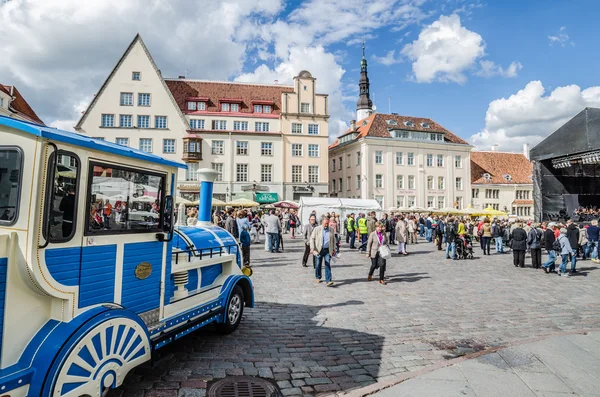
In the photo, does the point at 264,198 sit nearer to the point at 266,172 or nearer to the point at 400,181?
the point at 266,172

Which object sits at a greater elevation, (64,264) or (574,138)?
(574,138)

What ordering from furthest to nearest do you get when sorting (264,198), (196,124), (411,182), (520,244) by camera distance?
(411,182) → (196,124) → (264,198) → (520,244)

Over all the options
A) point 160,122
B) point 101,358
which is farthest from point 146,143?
point 101,358

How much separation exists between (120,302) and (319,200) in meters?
21.8

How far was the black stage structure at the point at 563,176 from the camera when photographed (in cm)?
1758

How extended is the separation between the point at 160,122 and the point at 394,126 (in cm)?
2757

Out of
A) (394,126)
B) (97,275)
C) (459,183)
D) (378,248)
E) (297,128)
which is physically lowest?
(378,248)

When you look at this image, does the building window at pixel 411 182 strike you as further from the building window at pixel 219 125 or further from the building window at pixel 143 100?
the building window at pixel 143 100

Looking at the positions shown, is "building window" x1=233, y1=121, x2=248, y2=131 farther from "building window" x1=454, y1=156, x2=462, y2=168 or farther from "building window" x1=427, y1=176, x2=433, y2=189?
"building window" x1=454, y1=156, x2=462, y2=168

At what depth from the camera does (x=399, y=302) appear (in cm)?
840

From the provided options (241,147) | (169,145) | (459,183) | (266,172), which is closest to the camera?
(169,145)

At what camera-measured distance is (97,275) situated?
11.4 feet

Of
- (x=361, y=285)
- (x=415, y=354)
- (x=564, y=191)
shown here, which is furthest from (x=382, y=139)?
(x=415, y=354)

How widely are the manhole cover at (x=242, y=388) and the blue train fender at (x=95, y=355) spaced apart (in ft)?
2.85
